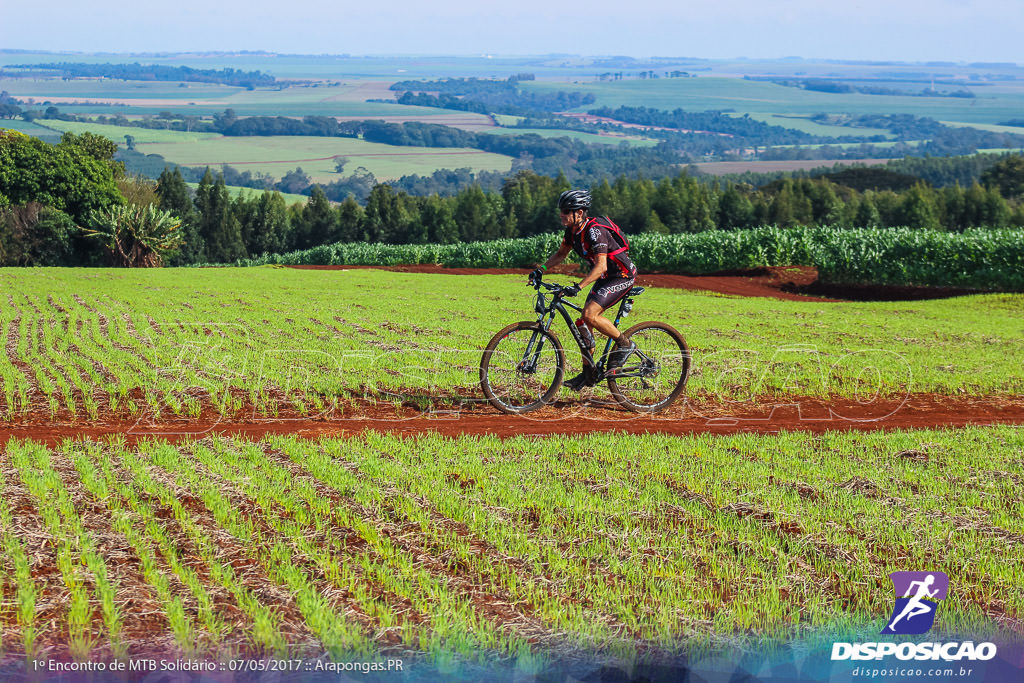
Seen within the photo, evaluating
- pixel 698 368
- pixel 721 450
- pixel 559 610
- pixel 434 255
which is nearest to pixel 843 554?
pixel 559 610

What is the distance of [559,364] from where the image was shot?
478 inches

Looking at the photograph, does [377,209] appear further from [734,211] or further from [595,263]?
[595,263]

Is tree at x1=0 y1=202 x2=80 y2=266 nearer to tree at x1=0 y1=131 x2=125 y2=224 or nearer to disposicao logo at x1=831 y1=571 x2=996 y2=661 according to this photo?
tree at x1=0 y1=131 x2=125 y2=224

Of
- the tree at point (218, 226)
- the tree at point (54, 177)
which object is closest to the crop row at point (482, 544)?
the tree at point (54, 177)

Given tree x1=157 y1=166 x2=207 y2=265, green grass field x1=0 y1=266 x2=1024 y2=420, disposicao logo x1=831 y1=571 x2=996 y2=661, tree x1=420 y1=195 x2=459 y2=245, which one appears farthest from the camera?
tree x1=157 y1=166 x2=207 y2=265

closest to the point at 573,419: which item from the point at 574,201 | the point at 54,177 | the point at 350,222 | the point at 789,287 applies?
the point at 574,201

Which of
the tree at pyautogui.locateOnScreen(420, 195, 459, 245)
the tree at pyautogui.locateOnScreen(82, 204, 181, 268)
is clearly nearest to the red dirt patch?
the tree at pyautogui.locateOnScreen(82, 204, 181, 268)

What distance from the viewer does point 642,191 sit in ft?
301

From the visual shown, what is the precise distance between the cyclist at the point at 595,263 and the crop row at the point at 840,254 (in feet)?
100

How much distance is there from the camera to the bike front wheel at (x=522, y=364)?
38.8 feet

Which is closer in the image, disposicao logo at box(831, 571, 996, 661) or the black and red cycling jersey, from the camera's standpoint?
disposicao logo at box(831, 571, 996, 661)

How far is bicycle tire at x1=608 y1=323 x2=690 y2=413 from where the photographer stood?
12.4 meters

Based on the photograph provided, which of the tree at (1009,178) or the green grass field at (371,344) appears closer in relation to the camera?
the green grass field at (371,344)

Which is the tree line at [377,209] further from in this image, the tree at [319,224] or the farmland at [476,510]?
the farmland at [476,510]
